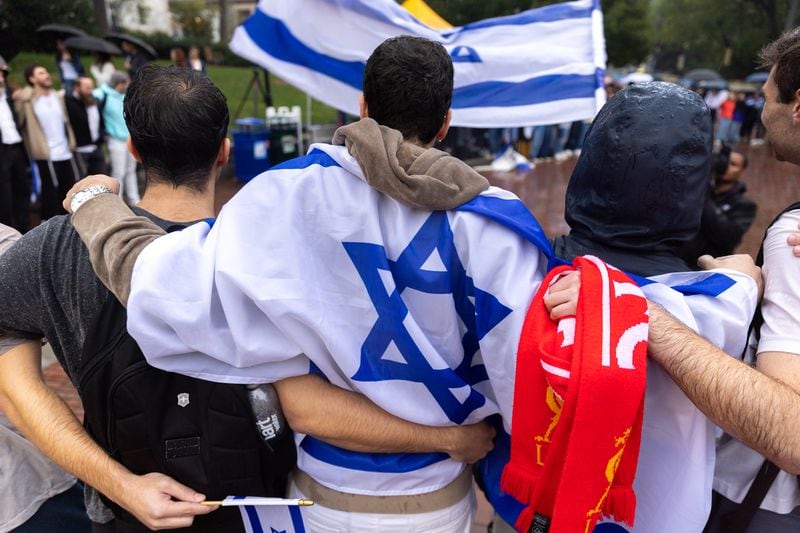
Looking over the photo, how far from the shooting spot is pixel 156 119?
1.49 meters

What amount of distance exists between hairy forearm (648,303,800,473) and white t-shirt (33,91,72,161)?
7.09 metres

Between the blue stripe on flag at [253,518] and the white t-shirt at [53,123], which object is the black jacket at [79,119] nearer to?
the white t-shirt at [53,123]

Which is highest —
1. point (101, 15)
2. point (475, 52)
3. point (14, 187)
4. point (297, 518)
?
point (475, 52)

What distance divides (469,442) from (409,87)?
91cm

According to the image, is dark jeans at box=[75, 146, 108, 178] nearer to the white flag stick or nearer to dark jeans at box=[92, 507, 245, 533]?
dark jeans at box=[92, 507, 245, 533]

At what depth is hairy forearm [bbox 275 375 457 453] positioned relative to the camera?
135 centimetres

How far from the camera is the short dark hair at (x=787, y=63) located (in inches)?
55.7

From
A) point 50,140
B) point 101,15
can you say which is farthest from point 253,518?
point 101,15

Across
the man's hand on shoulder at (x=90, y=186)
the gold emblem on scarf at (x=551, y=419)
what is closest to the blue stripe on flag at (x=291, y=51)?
the man's hand on shoulder at (x=90, y=186)

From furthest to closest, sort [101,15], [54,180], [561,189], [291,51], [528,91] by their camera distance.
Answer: [101,15]
[561,189]
[54,180]
[291,51]
[528,91]

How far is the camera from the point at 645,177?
1444 millimetres

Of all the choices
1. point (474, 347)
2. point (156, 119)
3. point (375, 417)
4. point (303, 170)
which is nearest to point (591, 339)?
point (474, 347)

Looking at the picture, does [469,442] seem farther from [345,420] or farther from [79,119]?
[79,119]

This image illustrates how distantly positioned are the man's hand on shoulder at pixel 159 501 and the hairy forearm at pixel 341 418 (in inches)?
11.0
